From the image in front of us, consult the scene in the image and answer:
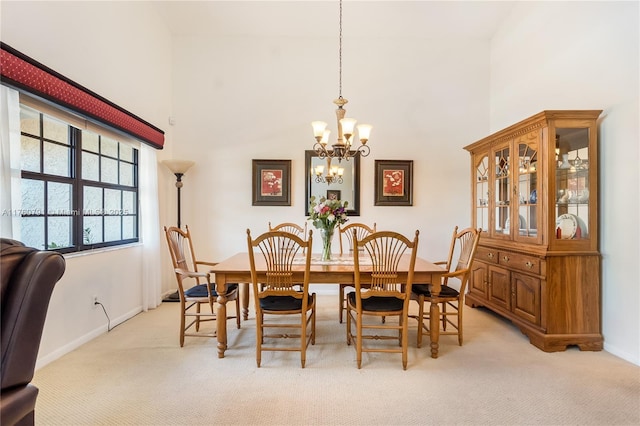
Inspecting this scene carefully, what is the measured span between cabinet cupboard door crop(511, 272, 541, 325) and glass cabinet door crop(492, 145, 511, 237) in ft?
1.57

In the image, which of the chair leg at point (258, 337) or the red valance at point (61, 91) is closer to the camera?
the red valance at point (61, 91)

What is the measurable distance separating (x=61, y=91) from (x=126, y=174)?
4.47 ft

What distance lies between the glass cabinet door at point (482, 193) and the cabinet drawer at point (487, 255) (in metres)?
0.26

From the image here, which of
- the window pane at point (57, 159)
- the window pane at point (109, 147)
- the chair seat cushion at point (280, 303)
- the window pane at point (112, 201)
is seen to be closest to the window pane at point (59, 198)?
the window pane at point (57, 159)

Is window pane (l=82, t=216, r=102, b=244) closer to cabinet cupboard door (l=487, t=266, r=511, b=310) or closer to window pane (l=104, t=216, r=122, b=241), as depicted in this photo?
window pane (l=104, t=216, r=122, b=241)

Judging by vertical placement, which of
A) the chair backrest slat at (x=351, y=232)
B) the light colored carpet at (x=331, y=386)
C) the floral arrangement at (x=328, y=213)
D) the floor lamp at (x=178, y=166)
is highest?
the floor lamp at (x=178, y=166)

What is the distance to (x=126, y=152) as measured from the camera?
352 centimetres

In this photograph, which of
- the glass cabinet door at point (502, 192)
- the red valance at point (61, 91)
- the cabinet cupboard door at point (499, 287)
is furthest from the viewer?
the glass cabinet door at point (502, 192)

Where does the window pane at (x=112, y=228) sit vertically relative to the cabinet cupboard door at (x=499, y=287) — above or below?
above

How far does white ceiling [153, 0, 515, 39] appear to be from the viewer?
365 cm

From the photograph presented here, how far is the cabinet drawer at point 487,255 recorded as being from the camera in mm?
3166

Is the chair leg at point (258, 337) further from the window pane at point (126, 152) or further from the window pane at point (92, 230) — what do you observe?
the window pane at point (126, 152)

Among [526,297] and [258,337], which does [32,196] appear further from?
[526,297]

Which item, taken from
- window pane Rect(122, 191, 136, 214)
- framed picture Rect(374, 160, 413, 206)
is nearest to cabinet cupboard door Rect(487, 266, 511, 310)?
framed picture Rect(374, 160, 413, 206)
